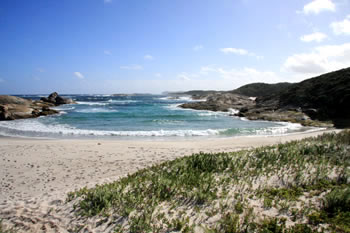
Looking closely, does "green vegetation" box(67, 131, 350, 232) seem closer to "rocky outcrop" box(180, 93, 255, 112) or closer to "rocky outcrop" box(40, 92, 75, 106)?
"rocky outcrop" box(180, 93, 255, 112)

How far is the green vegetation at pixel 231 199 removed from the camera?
15.0 feet

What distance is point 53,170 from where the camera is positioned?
9.80 m

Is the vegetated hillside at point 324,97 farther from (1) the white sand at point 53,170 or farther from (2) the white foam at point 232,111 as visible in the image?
(1) the white sand at point 53,170

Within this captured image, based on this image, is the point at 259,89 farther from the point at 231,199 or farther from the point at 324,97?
the point at 231,199

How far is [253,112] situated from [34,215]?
36.1 meters

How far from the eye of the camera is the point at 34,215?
5418mm

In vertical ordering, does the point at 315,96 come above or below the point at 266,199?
above

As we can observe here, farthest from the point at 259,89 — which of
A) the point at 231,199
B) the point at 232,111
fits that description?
the point at 231,199

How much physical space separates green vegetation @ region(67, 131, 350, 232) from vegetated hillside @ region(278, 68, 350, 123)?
26244 mm

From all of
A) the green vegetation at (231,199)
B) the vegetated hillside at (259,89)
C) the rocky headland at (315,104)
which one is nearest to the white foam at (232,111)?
the rocky headland at (315,104)

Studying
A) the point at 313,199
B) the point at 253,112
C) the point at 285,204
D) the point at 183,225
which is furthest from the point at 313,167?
the point at 253,112

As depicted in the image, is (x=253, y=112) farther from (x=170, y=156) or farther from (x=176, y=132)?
(x=170, y=156)

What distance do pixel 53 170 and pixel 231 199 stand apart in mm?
8298

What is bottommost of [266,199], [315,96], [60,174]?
[60,174]
